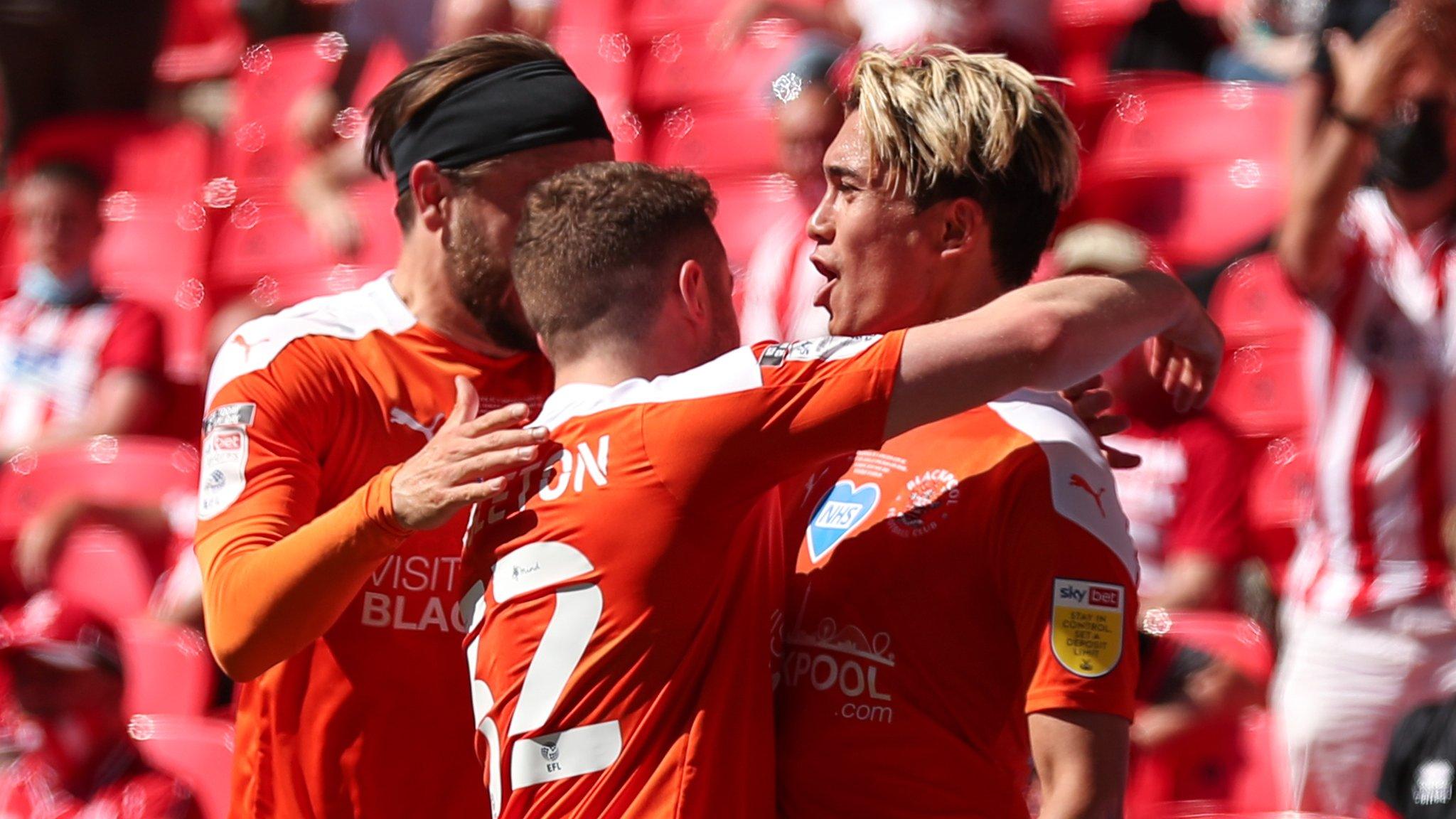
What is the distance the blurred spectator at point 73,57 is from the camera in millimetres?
8898

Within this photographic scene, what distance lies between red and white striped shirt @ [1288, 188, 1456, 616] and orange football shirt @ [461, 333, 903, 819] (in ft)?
10.7

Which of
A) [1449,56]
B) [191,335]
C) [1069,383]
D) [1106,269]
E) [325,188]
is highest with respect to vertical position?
[1069,383]

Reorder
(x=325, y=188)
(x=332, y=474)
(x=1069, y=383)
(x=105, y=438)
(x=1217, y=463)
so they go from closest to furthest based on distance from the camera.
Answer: (x=1069, y=383) < (x=332, y=474) < (x=1217, y=463) < (x=105, y=438) < (x=325, y=188)

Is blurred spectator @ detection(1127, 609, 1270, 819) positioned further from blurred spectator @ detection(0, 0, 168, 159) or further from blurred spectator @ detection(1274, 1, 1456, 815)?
blurred spectator @ detection(0, 0, 168, 159)

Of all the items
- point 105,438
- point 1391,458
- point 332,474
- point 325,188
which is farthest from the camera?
point 325,188

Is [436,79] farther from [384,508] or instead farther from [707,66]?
[707,66]

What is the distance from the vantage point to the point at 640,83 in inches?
324

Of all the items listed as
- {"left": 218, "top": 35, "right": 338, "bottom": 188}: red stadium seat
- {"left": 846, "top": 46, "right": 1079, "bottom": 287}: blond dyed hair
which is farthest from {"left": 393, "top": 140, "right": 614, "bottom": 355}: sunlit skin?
{"left": 218, "top": 35, "right": 338, "bottom": 188}: red stadium seat

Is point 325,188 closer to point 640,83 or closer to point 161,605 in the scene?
point 640,83

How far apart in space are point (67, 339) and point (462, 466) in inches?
209

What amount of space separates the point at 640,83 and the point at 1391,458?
13.7ft

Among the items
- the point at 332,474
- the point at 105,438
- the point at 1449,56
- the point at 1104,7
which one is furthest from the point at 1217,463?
the point at 105,438

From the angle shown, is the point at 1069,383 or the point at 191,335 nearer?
the point at 1069,383

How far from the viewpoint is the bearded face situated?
9.93 ft
